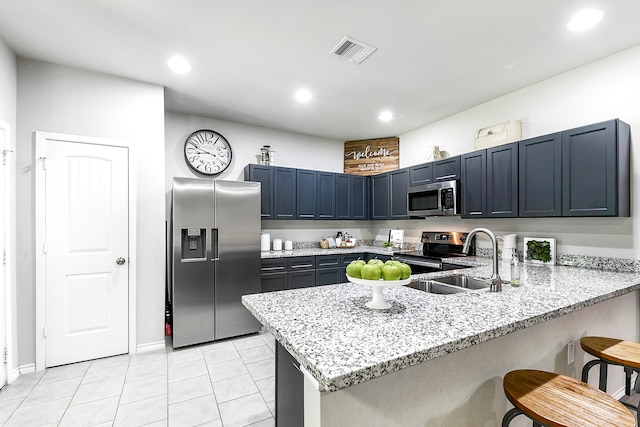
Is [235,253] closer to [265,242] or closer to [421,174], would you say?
[265,242]

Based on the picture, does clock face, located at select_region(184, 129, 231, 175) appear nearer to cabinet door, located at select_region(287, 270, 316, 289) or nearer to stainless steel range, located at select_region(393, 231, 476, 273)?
cabinet door, located at select_region(287, 270, 316, 289)

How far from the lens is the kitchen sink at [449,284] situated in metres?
2.05

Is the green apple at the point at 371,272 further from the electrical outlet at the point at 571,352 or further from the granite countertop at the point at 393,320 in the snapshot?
the electrical outlet at the point at 571,352

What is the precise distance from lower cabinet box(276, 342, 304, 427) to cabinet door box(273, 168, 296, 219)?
2924mm

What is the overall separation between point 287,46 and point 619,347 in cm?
312

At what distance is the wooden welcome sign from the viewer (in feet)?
16.5

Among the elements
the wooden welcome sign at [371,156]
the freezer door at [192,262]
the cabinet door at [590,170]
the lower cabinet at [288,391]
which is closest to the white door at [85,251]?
the freezer door at [192,262]

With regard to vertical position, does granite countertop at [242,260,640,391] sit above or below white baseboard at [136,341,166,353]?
above

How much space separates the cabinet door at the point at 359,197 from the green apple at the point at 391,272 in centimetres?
368

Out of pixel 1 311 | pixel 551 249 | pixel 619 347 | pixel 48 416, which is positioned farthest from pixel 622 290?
pixel 1 311

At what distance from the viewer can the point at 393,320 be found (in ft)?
4.00

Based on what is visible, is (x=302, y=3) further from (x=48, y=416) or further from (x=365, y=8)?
(x=48, y=416)

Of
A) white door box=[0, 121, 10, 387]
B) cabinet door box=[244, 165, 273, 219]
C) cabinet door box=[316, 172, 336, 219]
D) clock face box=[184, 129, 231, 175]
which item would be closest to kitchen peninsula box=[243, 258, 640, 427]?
white door box=[0, 121, 10, 387]

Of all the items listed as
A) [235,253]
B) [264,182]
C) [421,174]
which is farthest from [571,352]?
[264,182]
